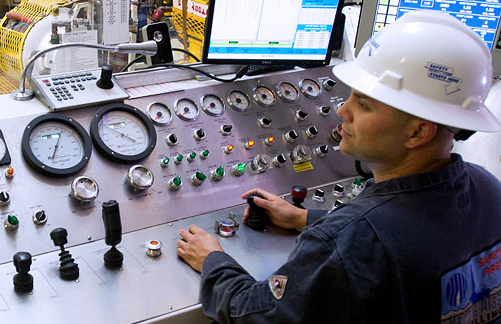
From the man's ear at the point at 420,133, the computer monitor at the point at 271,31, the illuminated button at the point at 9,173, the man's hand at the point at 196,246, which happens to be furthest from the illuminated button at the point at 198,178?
the man's ear at the point at 420,133

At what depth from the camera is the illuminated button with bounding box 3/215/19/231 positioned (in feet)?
5.22

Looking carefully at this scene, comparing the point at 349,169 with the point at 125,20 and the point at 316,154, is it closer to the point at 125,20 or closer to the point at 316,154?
the point at 316,154

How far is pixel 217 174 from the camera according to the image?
1.98 metres

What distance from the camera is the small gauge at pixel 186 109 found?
2038 mm

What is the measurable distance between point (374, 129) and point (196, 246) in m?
0.63

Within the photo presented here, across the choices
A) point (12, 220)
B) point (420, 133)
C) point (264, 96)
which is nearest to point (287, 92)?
point (264, 96)

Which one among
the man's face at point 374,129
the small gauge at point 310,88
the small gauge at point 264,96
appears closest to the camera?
the man's face at point 374,129

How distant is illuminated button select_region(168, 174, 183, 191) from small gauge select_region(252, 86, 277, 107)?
513 millimetres

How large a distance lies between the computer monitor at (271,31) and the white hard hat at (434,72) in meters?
0.86

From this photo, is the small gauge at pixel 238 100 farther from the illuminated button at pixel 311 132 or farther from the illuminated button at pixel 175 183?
the illuminated button at pixel 175 183

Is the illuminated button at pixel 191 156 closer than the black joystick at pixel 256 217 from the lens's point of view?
No

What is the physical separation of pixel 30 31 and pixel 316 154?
4.70 ft

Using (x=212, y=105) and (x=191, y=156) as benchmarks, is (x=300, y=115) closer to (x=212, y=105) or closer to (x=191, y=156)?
(x=212, y=105)

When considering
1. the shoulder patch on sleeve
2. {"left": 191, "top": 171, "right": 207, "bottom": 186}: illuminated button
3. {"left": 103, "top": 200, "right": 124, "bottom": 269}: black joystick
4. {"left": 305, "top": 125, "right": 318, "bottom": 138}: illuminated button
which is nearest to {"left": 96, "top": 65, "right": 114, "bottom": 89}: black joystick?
{"left": 191, "top": 171, "right": 207, "bottom": 186}: illuminated button
